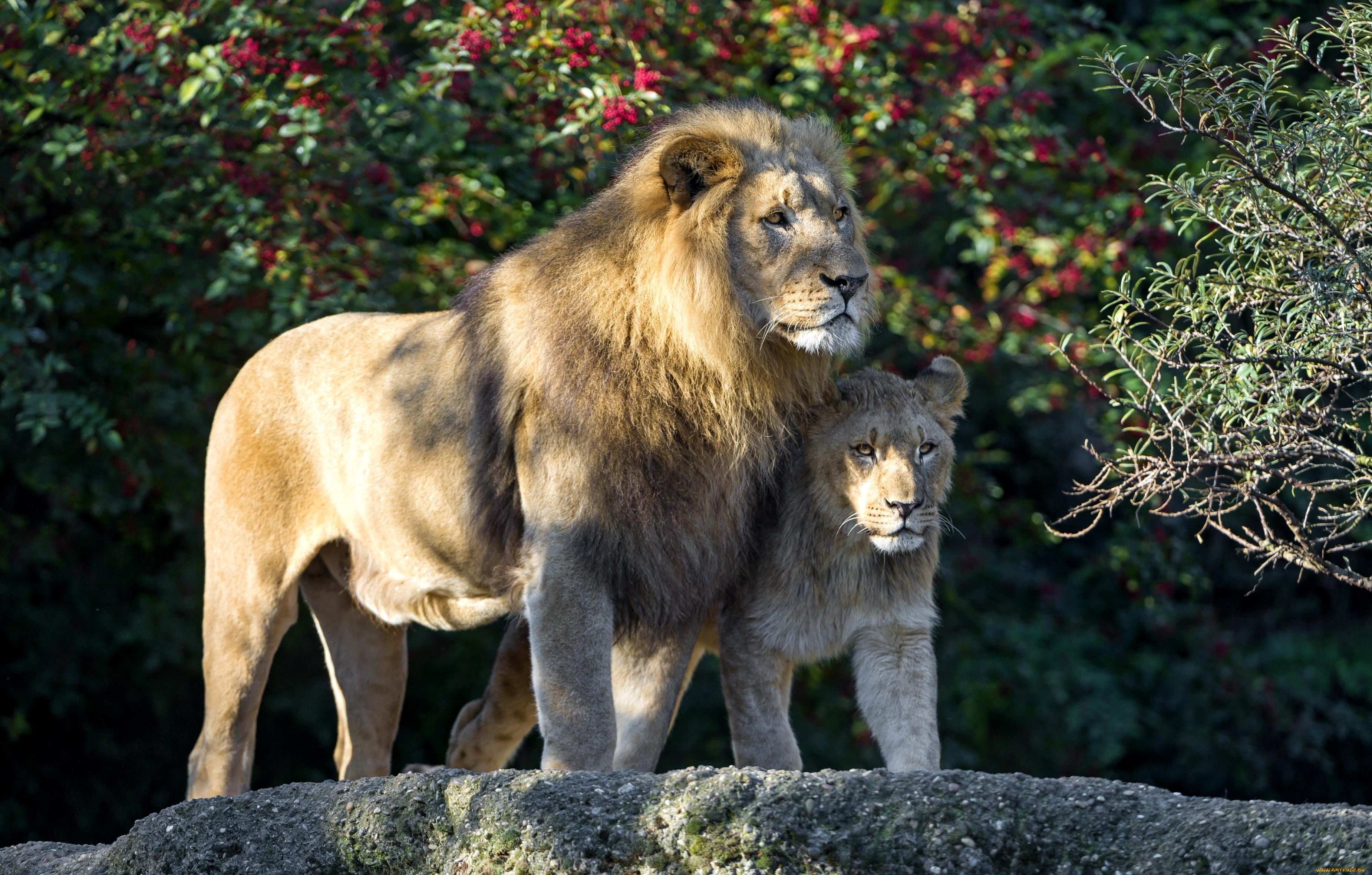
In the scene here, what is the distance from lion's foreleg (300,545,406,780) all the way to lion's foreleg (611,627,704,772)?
3.46 ft

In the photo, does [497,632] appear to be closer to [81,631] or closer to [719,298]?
[81,631]

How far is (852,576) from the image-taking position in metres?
3.74

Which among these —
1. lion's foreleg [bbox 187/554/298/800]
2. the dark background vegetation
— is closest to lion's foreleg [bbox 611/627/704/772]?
lion's foreleg [bbox 187/554/298/800]

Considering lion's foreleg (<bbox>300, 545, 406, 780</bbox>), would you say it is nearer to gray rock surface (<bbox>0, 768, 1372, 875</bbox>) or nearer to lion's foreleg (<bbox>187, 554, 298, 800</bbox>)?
lion's foreleg (<bbox>187, 554, 298, 800</bbox>)

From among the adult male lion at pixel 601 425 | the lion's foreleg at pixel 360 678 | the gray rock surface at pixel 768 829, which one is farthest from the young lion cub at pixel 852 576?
the lion's foreleg at pixel 360 678

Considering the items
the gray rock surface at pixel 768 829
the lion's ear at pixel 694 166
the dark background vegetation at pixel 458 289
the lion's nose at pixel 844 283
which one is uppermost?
the lion's ear at pixel 694 166

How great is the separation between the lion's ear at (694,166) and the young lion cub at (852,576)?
2.25 feet

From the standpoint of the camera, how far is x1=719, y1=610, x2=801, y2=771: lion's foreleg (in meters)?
3.74

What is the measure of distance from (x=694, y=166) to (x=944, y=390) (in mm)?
946

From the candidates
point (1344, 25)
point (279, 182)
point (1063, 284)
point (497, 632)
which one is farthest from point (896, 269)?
point (1344, 25)

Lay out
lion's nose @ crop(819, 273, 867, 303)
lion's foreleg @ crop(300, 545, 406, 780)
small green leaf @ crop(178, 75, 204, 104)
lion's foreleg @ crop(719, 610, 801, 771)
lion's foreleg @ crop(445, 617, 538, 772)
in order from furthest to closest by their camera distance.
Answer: small green leaf @ crop(178, 75, 204, 104) → lion's foreleg @ crop(300, 545, 406, 780) → lion's foreleg @ crop(445, 617, 538, 772) → lion's foreleg @ crop(719, 610, 801, 771) → lion's nose @ crop(819, 273, 867, 303)

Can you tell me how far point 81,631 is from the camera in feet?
23.8

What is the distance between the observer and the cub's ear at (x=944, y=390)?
3881 mm

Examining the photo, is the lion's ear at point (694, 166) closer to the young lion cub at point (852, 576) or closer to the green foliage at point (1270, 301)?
the young lion cub at point (852, 576)
